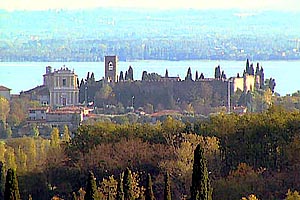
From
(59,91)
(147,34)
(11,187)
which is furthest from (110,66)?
(147,34)

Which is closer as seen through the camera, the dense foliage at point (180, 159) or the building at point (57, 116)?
the dense foliage at point (180, 159)

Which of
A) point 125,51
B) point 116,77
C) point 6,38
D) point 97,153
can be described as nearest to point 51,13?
point 6,38

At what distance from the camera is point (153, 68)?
107 metres

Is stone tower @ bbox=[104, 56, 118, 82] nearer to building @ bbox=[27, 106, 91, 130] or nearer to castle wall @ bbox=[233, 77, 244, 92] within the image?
castle wall @ bbox=[233, 77, 244, 92]

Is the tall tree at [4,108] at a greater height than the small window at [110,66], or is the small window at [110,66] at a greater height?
the small window at [110,66]

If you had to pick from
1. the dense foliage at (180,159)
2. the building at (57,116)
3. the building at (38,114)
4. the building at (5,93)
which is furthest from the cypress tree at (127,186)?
the building at (5,93)

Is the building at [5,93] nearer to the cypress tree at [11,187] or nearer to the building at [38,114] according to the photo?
the building at [38,114]

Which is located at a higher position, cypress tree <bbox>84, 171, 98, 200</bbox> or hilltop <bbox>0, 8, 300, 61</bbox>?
cypress tree <bbox>84, 171, 98, 200</bbox>

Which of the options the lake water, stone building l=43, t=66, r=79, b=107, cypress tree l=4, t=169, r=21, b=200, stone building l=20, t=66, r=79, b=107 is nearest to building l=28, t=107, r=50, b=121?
stone building l=20, t=66, r=79, b=107

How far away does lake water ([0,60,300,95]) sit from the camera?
95.4 metres

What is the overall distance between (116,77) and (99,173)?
33.9 m

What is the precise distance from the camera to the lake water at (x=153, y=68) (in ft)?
313

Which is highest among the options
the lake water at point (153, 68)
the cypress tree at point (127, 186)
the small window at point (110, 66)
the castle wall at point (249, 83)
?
the cypress tree at point (127, 186)

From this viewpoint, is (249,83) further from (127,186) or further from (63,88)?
(127,186)
